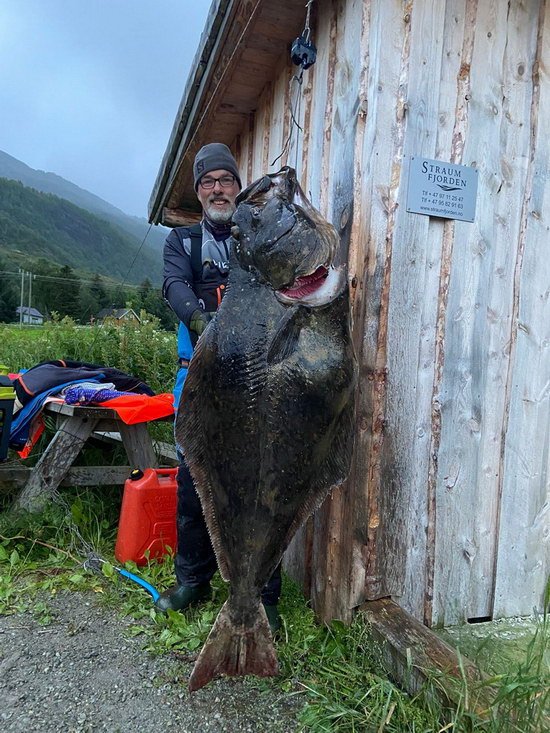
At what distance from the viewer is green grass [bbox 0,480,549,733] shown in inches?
65.9

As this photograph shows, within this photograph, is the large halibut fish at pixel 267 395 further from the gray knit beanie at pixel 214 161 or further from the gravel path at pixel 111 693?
the gray knit beanie at pixel 214 161

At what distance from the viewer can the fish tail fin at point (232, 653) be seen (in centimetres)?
192

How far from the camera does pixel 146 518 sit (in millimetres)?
3318

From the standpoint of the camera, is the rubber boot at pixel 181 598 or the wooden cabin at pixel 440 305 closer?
the wooden cabin at pixel 440 305

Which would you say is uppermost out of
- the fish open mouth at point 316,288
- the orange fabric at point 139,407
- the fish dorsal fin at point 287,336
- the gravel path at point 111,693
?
the fish open mouth at point 316,288

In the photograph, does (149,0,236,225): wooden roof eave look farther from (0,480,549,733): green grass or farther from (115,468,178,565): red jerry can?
(0,480,549,733): green grass

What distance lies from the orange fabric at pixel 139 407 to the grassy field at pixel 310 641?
0.84 meters

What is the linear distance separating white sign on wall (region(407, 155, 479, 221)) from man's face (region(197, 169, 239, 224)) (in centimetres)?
100

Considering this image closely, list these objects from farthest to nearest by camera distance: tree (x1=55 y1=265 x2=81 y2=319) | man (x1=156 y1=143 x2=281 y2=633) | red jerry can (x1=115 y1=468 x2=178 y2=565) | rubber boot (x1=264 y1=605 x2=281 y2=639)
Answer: tree (x1=55 y1=265 x2=81 y2=319)
red jerry can (x1=115 y1=468 x2=178 y2=565)
man (x1=156 y1=143 x2=281 y2=633)
rubber boot (x1=264 y1=605 x2=281 y2=639)

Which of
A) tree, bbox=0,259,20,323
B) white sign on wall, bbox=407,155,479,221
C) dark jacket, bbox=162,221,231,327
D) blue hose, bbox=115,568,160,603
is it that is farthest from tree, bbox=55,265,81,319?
white sign on wall, bbox=407,155,479,221

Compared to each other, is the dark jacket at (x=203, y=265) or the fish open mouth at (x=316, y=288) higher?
the dark jacket at (x=203, y=265)

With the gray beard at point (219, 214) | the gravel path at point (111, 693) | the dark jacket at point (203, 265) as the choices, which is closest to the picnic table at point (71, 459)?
the gravel path at point (111, 693)

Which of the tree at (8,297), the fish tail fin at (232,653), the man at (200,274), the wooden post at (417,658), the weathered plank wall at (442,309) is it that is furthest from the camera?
the tree at (8,297)

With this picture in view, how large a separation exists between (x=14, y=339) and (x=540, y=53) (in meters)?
8.12
